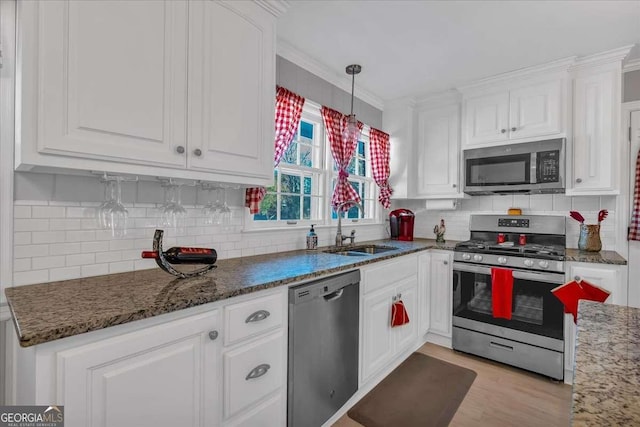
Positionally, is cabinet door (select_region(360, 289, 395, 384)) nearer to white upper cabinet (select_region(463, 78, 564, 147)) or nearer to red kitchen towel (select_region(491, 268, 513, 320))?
red kitchen towel (select_region(491, 268, 513, 320))

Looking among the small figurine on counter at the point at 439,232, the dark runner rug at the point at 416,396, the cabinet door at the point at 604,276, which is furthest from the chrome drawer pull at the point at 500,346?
the small figurine on counter at the point at 439,232

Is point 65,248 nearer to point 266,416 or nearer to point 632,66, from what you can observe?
point 266,416

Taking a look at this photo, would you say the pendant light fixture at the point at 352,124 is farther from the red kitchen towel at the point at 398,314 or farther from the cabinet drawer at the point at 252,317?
the cabinet drawer at the point at 252,317

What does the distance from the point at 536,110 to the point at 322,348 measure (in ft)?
8.80

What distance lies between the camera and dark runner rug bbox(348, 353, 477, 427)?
1.96 m

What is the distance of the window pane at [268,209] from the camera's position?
2.44 m

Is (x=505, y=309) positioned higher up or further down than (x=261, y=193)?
further down

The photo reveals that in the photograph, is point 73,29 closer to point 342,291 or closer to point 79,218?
point 79,218

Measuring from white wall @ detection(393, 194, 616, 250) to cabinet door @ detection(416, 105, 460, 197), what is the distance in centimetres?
32

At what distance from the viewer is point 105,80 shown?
4.00 ft

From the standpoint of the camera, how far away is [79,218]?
1469 mm

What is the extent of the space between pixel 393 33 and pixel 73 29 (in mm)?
1871

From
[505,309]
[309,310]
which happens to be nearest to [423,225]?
[505,309]

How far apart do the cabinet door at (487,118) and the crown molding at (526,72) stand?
12cm
